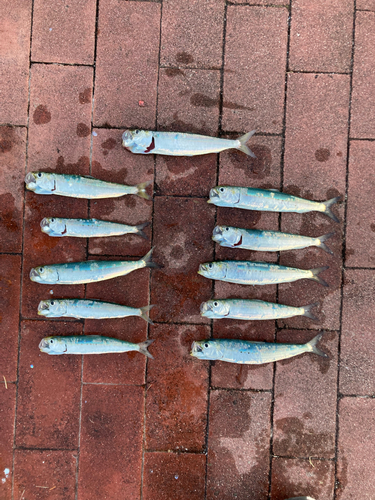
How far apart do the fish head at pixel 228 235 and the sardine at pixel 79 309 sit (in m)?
1.47

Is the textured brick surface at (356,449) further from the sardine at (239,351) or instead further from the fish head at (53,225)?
the fish head at (53,225)

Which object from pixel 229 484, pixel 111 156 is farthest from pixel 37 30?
pixel 229 484

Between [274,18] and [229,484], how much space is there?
6084 millimetres

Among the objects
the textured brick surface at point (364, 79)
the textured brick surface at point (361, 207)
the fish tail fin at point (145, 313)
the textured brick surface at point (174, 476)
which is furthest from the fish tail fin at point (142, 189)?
the textured brick surface at point (174, 476)

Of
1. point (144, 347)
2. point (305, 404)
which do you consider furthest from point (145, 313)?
point (305, 404)

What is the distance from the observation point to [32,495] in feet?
14.7

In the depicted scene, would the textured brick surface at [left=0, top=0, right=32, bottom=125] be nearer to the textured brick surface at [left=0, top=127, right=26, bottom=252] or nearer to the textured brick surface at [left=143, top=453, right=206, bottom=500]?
the textured brick surface at [left=0, top=127, right=26, bottom=252]

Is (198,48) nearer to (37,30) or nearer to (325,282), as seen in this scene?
(37,30)

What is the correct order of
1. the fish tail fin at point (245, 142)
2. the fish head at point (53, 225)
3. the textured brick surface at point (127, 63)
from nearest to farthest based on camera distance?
1. the fish head at point (53, 225)
2. the fish tail fin at point (245, 142)
3. the textured brick surface at point (127, 63)

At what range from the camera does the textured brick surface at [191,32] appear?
14.5ft

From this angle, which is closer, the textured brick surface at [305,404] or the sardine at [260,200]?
the sardine at [260,200]

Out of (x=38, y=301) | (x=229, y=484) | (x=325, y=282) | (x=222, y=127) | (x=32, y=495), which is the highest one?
(x=222, y=127)

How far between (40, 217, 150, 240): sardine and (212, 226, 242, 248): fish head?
105 centimetres

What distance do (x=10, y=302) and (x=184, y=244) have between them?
2.39m
